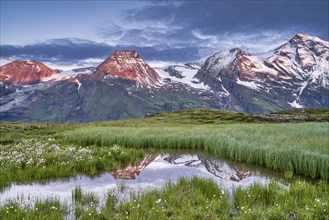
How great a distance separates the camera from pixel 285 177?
1897 cm

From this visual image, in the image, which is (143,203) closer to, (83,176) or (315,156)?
(83,176)

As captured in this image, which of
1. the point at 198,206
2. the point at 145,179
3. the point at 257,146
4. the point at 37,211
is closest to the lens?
the point at 37,211

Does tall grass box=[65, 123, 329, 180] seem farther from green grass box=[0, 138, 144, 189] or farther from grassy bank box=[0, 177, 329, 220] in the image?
green grass box=[0, 138, 144, 189]

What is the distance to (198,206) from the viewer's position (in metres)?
12.6

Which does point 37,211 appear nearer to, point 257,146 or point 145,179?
point 145,179

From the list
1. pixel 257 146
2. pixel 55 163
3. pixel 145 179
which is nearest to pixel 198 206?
pixel 145 179

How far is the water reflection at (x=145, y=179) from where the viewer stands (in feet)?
50.6

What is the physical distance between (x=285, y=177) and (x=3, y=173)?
52.8ft

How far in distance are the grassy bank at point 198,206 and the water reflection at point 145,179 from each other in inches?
41.7

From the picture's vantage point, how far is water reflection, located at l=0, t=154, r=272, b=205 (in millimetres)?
15418

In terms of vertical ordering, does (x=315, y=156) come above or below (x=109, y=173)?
above

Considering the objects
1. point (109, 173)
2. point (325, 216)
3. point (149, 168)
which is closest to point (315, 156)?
point (325, 216)

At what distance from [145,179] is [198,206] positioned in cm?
740

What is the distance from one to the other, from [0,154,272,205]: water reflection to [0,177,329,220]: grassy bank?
1060 millimetres
